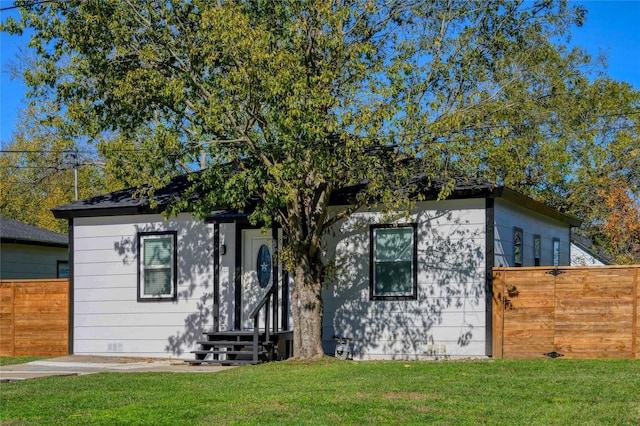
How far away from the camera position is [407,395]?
402 inches

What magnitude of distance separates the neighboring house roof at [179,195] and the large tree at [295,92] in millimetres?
502

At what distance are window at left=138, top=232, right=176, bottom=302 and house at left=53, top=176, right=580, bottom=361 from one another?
0.02 meters

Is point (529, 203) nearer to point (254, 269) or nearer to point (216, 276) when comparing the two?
point (254, 269)

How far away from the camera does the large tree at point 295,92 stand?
13.2 meters

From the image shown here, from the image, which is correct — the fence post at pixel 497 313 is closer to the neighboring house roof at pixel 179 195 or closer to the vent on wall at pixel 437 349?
the vent on wall at pixel 437 349

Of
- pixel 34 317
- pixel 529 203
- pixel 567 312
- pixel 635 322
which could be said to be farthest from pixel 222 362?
pixel 635 322

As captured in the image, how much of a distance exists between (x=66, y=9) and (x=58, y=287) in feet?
22.7

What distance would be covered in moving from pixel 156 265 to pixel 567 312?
8.08 m

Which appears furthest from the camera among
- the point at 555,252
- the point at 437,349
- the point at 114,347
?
the point at 555,252

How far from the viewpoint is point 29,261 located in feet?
78.5

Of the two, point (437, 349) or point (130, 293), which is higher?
point (130, 293)

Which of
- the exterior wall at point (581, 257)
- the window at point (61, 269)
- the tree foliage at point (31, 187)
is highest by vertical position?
the tree foliage at point (31, 187)

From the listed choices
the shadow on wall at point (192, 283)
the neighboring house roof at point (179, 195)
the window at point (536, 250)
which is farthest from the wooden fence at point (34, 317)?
the window at point (536, 250)

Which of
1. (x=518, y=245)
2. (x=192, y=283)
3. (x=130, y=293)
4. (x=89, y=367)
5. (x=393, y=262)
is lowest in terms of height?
(x=89, y=367)
